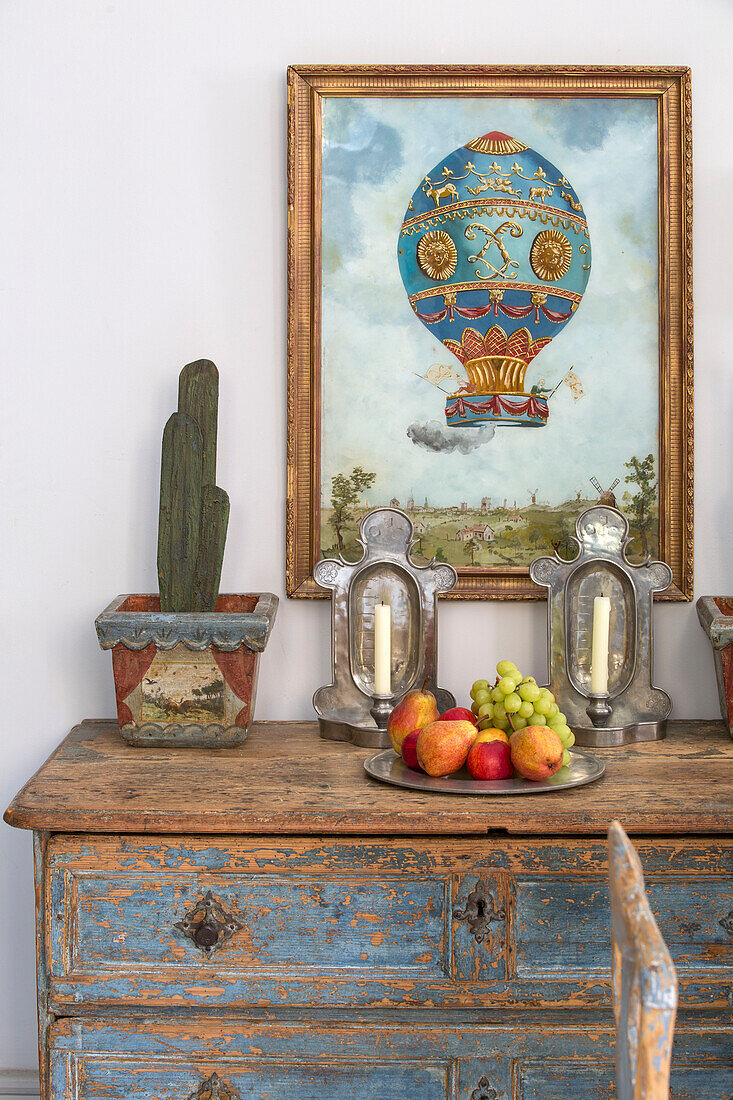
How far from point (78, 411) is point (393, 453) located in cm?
65

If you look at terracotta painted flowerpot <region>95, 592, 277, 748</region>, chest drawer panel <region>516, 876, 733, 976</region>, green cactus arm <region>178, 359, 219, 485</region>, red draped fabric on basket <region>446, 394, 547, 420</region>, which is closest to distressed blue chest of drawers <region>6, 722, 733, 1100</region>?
chest drawer panel <region>516, 876, 733, 976</region>

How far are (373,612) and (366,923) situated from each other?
641mm

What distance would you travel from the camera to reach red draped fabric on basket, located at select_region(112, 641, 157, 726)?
1.70 meters

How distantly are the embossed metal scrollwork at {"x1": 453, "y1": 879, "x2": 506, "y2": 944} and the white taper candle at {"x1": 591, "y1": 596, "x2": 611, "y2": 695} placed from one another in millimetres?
498

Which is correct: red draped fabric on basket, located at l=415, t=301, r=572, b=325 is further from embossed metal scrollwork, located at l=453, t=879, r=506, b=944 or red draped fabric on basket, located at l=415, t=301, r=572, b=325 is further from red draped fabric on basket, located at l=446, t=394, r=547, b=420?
embossed metal scrollwork, located at l=453, t=879, r=506, b=944

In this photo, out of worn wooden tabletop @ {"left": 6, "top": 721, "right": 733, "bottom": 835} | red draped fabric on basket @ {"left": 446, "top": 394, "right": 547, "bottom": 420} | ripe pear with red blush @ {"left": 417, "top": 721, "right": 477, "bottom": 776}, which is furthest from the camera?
red draped fabric on basket @ {"left": 446, "top": 394, "right": 547, "bottom": 420}

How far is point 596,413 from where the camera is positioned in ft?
6.22

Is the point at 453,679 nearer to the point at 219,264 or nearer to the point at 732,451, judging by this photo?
the point at 732,451

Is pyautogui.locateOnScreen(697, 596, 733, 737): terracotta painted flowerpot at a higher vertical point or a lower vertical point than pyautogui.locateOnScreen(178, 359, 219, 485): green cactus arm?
lower

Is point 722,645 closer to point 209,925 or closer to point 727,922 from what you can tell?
point 727,922

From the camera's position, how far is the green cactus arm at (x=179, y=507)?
1790mm

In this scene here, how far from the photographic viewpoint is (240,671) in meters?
1.71

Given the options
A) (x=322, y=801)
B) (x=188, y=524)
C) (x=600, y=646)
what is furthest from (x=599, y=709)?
(x=188, y=524)

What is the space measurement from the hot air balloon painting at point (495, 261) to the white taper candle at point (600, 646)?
43 cm
